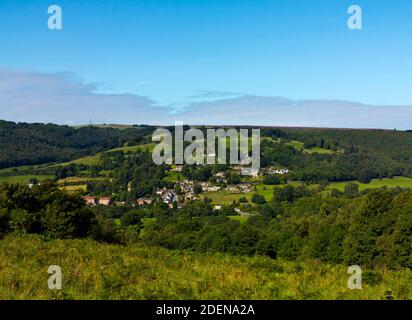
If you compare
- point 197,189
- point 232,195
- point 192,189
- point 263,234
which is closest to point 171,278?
point 263,234

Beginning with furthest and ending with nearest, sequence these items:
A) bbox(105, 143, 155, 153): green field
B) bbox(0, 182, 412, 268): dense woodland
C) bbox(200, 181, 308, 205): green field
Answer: bbox(105, 143, 155, 153): green field → bbox(200, 181, 308, 205): green field → bbox(0, 182, 412, 268): dense woodland

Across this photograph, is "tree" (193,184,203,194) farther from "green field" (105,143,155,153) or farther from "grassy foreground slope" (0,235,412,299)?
"grassy foreground slope" (0,235,412,299)

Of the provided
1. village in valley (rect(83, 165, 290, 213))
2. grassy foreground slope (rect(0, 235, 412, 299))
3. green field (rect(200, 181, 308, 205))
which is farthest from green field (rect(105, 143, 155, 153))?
grassy foreground slope (rect(0, 235, 412, 299))

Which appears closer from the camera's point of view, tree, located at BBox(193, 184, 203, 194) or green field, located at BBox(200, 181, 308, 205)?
green field, located at BBox(200, 181, 308, 205)

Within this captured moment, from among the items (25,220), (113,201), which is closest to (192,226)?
(25,220)

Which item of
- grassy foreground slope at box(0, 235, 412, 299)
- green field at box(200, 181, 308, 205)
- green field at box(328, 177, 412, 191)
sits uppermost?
grassy foreground slope at box(0, 235, 412, 299)

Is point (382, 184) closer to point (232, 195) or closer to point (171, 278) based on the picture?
point (232, 195)

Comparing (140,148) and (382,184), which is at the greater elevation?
(140,148)

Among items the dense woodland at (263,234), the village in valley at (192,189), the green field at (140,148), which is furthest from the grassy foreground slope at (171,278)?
the green field at (140,148)
